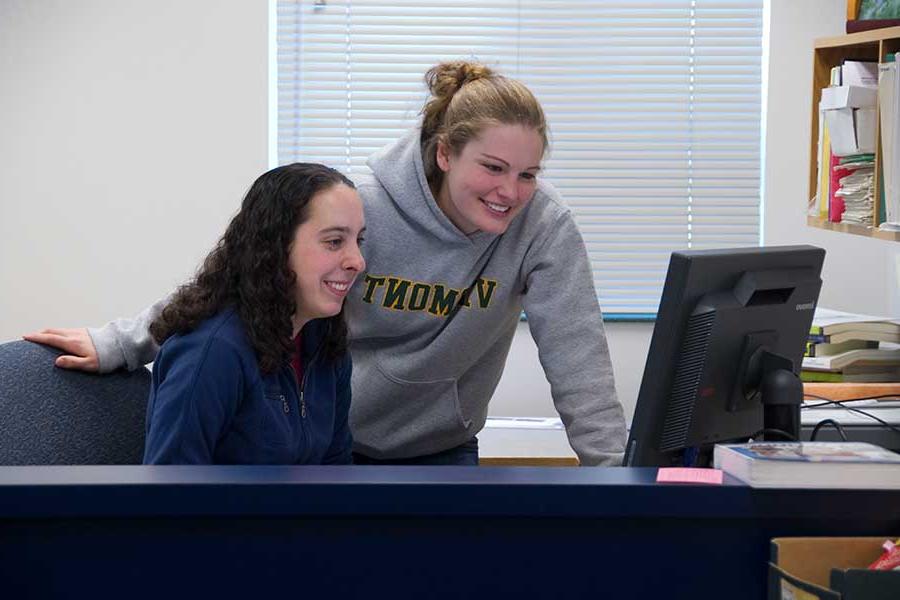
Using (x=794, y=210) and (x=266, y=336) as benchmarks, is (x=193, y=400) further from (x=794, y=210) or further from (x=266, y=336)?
(x=794, y=210)

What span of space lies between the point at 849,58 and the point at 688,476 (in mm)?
2106

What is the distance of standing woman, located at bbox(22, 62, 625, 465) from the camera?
2.04 metres

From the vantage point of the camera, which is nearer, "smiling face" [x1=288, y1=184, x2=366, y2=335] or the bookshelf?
"smiling face" [x1=288, y1=184, x2=366, y2=335]

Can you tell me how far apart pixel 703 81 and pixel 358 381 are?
7.07 ft

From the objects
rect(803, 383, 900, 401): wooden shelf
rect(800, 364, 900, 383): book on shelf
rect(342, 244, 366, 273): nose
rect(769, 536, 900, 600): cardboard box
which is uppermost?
rect(342, 244, 366, 273): nose

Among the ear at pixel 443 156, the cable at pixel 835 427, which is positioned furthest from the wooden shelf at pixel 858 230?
the ear at pixel 443 156

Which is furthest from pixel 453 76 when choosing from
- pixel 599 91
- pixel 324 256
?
pixel 599 91

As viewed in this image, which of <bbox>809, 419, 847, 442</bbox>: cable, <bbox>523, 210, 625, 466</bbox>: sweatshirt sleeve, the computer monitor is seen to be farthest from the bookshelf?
the computer monitor

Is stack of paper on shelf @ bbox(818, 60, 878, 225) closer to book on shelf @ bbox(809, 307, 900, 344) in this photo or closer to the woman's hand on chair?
book on shelf @ bbox(809, 307, 900, 344)

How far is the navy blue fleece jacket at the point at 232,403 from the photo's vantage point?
5.61ft

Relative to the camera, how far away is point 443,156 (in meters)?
2.15

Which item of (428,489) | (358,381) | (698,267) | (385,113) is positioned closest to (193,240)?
(385,113)

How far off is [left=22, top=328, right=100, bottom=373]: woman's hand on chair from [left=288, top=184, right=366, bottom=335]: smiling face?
1.18 feet

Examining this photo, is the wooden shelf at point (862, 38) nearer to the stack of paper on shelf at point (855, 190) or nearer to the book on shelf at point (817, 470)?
the stack of paper on shelf at point (855, 190)
